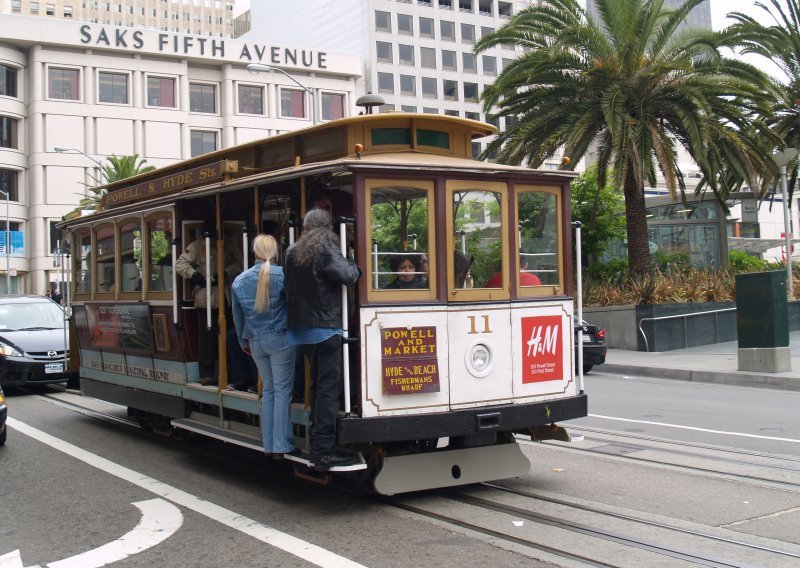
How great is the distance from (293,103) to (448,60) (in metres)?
20.4

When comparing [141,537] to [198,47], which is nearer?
[141,537]

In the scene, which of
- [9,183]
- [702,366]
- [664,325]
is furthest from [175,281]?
[9,183]

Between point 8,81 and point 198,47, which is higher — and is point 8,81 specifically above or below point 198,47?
below

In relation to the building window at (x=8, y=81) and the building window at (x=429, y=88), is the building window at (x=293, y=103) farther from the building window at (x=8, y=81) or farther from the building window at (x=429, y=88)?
the building window at (x=8, y=81)

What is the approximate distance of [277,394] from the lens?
6.81 metres

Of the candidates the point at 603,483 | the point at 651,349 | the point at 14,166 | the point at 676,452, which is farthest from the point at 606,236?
the point at 14,166

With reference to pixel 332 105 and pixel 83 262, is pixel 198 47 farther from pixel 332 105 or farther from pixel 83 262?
pixel 83 262

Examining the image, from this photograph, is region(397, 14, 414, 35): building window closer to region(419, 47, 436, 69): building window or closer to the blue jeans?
region(419, 47, 436, 69): building window

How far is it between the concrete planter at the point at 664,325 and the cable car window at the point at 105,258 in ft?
43.7

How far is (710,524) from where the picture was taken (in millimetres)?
6102

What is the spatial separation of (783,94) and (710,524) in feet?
69.5

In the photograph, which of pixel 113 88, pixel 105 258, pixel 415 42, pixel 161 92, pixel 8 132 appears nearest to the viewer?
pixel 105 258

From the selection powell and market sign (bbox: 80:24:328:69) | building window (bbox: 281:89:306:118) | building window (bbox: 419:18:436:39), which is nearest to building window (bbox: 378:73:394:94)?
building window (bbox: 419:18:436:39)

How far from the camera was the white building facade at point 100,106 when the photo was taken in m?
53.3
